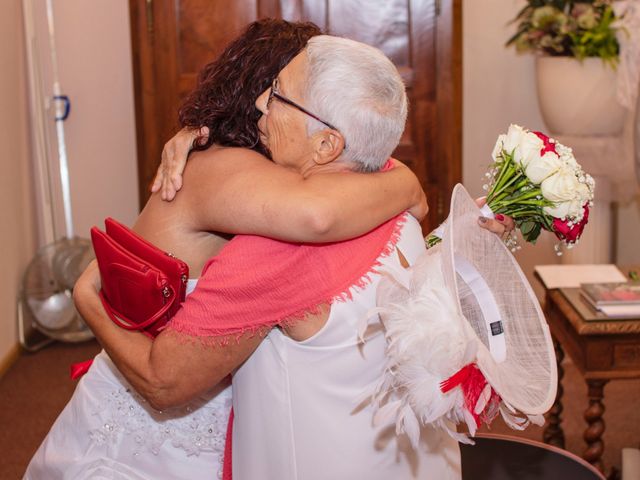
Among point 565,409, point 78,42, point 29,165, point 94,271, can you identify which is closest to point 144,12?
Answer: point 78,42

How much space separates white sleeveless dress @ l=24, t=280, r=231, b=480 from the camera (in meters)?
1.86

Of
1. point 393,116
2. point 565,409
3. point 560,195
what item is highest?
point 393,116

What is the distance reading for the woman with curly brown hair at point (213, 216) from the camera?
152 centimetres

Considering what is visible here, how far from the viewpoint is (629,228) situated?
518 cm

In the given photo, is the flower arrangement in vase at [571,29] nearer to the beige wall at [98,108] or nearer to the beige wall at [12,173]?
the beige wall at [98,108]

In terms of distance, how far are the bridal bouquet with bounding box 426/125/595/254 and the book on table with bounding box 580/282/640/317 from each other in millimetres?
995

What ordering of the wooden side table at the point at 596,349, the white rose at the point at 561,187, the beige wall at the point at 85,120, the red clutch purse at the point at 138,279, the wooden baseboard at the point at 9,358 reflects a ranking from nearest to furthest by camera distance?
the red clutch purse at the point at 138,279
the white rose at the point at 561,187
the wooden side table at the point at 596,349
the wooden baseboard at the point at 9,358
the beige wall at the point at 85,120

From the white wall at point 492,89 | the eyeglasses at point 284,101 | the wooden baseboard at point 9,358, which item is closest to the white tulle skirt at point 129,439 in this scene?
the eyeglasses at point 284,101

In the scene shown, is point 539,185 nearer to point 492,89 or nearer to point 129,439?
point 129,439

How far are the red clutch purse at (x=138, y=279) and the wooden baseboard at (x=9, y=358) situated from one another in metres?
2.91

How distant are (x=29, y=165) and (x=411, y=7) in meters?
2.07

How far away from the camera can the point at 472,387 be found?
1443 mm

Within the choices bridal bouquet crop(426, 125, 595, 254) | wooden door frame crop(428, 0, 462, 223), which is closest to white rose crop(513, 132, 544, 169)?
bridal bouquet crop(426, 125, 595, 254)

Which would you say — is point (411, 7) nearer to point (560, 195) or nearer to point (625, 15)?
point (625, 15)
